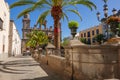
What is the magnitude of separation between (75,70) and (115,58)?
2102mm

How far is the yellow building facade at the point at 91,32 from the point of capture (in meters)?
65.0

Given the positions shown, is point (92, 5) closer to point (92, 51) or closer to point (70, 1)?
point (70, 1)

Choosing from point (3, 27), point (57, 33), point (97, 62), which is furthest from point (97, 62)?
point (3, 27)

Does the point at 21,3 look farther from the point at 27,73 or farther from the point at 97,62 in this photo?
the point at 97,62

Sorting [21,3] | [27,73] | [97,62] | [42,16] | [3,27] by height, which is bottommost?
[27,73]

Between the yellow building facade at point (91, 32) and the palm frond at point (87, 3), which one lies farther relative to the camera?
the yellow building facade at point (91, 32)

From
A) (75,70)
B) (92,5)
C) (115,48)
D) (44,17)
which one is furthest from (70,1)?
(115,48)

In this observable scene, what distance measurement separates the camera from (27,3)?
19312mm

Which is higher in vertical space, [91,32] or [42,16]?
[91,32]

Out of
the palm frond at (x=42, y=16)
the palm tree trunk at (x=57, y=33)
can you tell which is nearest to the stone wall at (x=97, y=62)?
the palm tree trunk at (x=57, y=33)

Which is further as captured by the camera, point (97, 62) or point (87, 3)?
point (87, 3)

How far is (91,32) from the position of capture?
71.6m

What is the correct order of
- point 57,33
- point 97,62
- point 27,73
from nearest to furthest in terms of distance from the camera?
1. point 97,62
2. point 27,73
3. point 57,33

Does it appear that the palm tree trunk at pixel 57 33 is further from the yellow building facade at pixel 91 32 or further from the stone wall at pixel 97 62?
the yellow building facade at pixel 91 32
